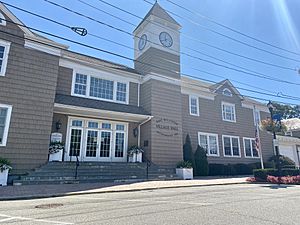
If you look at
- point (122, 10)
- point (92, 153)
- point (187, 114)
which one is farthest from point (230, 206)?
point (187, 114)

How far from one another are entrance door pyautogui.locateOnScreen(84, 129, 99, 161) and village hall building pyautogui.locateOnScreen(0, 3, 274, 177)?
0.06 m

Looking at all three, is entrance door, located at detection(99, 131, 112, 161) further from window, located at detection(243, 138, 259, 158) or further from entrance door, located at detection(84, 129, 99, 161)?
window, located at detection(243, 138, 259, 158)

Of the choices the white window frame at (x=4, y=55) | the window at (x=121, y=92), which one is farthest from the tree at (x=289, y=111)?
the white window frame at (x=4, y=55)

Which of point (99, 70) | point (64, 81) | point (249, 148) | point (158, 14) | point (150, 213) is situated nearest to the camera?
point (150, 213)

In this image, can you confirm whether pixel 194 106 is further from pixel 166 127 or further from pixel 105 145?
pixel 105 145

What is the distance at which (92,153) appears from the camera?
1478 centimetres

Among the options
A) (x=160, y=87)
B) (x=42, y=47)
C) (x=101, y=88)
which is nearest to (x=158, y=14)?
(x=160, y=87)

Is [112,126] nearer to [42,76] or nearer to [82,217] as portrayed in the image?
[42,76]

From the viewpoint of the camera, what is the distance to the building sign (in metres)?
16.2

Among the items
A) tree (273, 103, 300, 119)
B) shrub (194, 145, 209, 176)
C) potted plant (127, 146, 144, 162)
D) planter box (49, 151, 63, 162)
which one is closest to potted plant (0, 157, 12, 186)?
planter box (49, 151, 63, 162)

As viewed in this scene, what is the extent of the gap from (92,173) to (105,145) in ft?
11.0

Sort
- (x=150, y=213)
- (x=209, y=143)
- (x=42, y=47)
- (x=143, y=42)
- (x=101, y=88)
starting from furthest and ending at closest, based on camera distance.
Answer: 1. (x=209, y=143)
2. (x=143, y=42)
3. (x=101, y=88)
4. (x=42, y=47)
5. (x=150, y=213)

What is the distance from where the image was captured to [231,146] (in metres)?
21.6

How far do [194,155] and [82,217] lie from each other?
45.2 feet
